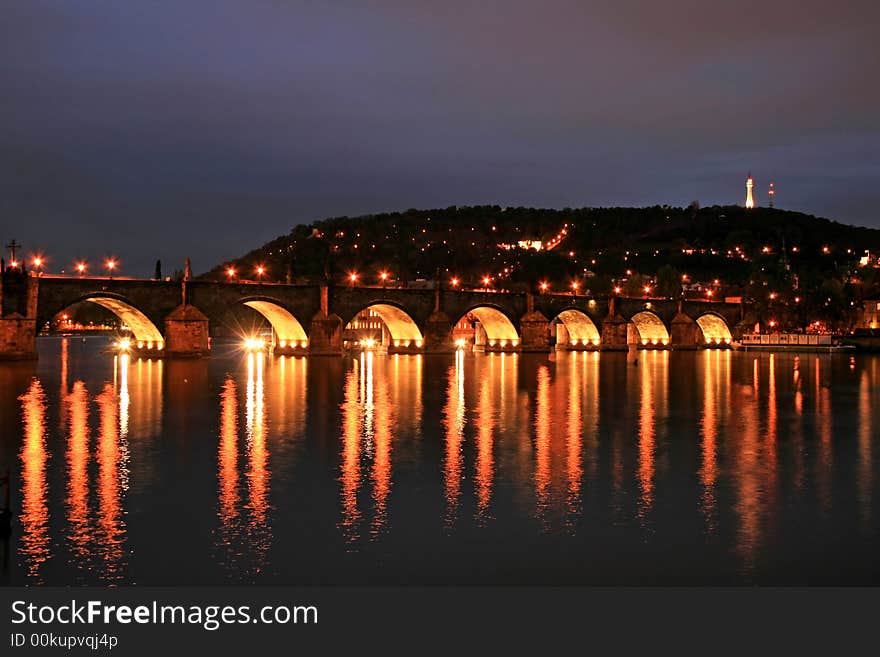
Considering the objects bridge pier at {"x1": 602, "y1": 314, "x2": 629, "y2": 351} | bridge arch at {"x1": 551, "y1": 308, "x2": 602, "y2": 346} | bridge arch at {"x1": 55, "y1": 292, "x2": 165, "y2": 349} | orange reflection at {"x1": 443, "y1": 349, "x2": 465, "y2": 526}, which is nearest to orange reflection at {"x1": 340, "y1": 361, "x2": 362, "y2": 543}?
orange reflection at {"x1": 443, "y1": 349, "x2": 465, "y2": 526}

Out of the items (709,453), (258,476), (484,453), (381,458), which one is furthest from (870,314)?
(258,476)

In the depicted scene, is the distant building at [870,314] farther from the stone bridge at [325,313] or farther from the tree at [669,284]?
the tree at [669,284]

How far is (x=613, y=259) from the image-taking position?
568 ft

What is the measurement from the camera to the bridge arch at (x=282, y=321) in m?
72.4

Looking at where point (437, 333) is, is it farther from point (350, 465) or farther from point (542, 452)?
point (350, 465)

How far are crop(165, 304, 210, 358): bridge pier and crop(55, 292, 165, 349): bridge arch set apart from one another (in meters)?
1.17

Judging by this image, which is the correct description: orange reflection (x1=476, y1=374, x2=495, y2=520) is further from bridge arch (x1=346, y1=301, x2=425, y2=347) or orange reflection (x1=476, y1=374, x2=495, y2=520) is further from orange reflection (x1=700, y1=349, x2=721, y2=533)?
bridge arch (x1=346, y1=301, x2=425, y2=347)

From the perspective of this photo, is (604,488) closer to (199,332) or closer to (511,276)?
(199,332)

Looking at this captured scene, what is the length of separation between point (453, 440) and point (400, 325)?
192 feet

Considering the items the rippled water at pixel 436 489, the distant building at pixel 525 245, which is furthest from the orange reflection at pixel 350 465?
the distant building at pixel 525 245

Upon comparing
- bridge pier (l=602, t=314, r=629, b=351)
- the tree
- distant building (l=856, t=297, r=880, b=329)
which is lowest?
bridge pier (l=602, t=314, r=629, b=351)

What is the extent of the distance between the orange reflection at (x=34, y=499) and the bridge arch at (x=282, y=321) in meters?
40.3

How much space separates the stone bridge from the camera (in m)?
59.7

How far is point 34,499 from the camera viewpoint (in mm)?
18125
